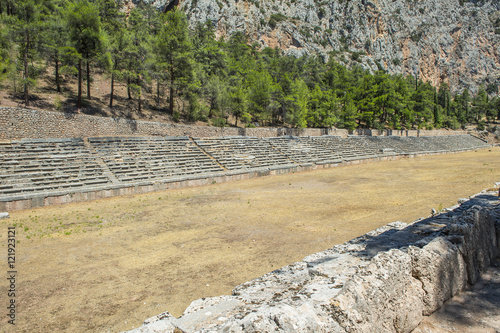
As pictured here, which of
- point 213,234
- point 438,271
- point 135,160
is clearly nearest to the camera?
point 438,271

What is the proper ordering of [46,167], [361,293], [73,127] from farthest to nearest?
[73,127]
[46,167]
[361,293]

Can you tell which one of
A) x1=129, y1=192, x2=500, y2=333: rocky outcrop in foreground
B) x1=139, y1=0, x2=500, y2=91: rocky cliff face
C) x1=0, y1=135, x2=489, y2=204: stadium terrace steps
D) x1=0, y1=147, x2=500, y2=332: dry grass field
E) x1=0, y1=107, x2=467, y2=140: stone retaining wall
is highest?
x1=139, y1=0, x2=500, y2=91: rocky cliff face

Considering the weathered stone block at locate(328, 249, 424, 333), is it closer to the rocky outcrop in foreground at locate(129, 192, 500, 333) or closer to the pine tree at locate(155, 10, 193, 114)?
the rocky outcrop in foreground at locate(129, 192, 500, 333)

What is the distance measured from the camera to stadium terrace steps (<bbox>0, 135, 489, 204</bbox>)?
50.1 feet

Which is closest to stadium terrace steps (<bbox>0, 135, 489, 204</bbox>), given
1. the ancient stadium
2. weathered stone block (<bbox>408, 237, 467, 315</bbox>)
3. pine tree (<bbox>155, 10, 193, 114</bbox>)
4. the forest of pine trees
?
the ancient stadium

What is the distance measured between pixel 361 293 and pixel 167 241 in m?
7.76

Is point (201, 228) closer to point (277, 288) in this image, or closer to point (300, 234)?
point (300, 234)

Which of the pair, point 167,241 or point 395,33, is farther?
point 395,33

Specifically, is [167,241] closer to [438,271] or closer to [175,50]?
[438,271]

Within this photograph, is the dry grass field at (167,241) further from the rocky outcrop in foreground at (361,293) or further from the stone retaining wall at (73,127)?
the stone retaining wall at (73,127)

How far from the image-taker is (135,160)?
20.1 m

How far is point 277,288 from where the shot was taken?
4.20 meters

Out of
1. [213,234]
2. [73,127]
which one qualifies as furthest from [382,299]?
[73,127]

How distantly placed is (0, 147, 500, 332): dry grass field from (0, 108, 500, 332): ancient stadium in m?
0.05
